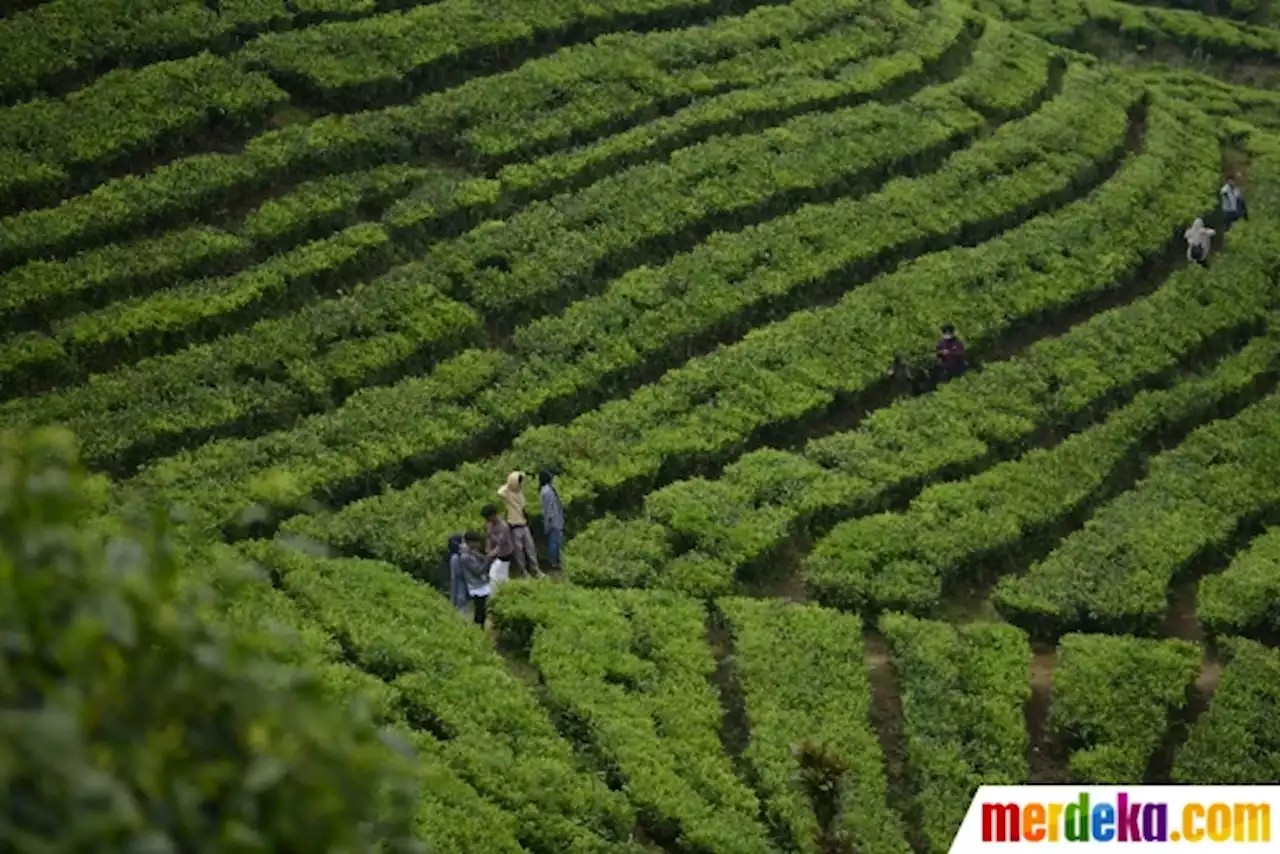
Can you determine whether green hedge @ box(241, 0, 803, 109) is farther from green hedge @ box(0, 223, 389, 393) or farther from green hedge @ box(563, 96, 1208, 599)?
green hedge @ box(563, 96, 1208, 599)

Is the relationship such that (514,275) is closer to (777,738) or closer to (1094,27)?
(777,738)

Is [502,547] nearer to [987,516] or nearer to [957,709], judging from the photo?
[957,709]

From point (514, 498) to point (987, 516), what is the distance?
7116 millimetres

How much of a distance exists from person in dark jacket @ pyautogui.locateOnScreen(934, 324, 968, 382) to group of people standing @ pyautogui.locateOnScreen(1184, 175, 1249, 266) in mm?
7625

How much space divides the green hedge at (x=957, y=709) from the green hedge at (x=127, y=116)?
1340 cm

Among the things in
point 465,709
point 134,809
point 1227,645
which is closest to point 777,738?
point 465,709

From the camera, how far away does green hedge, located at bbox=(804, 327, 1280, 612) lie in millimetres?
20969

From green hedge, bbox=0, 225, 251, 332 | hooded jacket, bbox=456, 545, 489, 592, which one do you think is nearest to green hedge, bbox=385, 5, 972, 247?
green hedge, bbox=0, 225, 251, 332

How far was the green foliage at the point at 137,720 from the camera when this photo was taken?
16.4ft

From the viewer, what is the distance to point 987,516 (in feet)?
74.0

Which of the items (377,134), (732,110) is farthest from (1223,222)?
(377,134)

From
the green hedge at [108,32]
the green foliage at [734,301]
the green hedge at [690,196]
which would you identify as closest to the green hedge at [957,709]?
the green foliage at [734,301]

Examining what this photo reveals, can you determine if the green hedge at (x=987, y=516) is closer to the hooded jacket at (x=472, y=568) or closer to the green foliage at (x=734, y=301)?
the green foliage at (x=734, y=301)

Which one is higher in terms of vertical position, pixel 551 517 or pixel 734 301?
pixel 734 301
